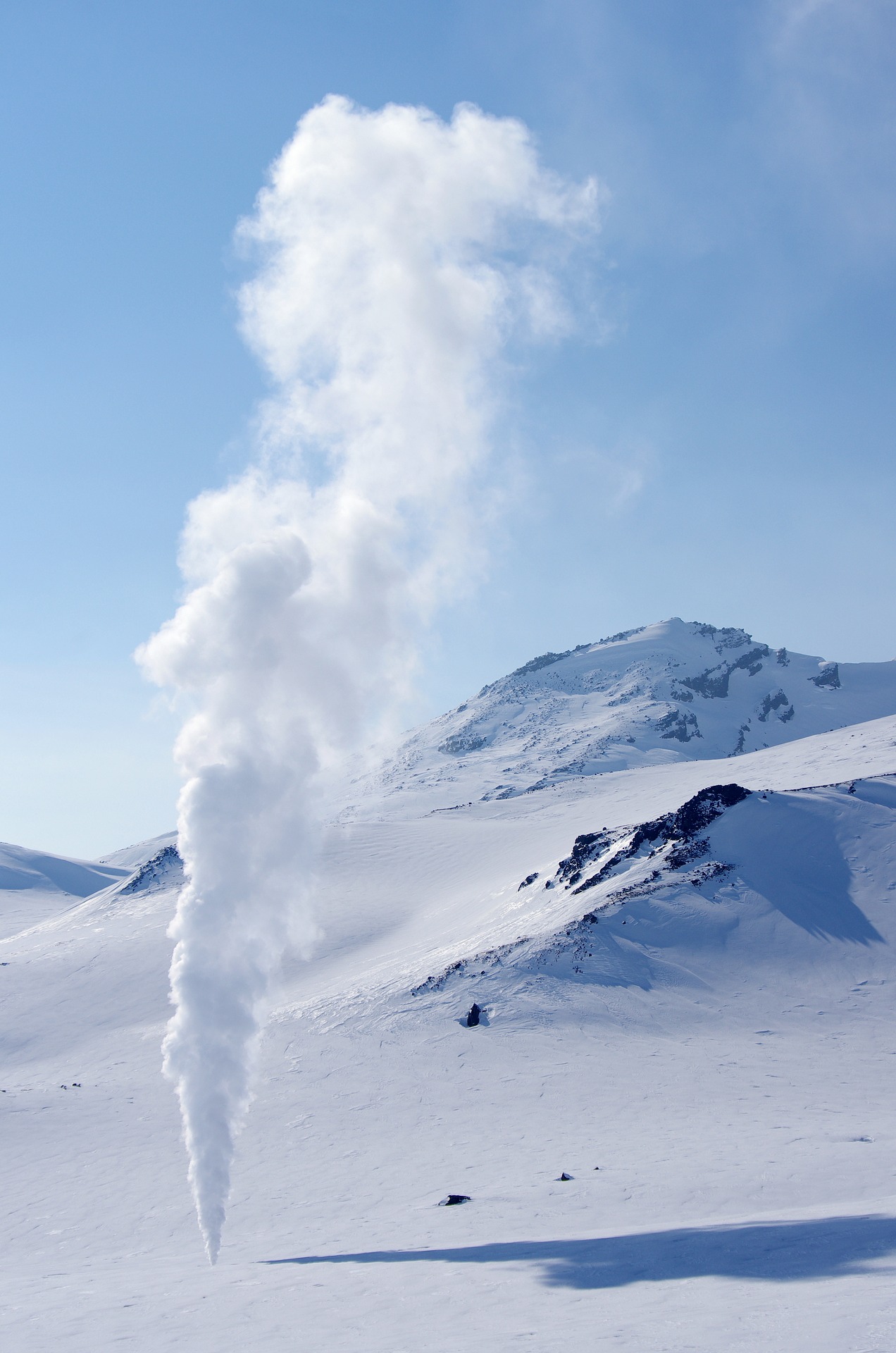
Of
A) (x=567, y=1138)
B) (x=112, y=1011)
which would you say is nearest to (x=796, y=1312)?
(x=567, y=1138)

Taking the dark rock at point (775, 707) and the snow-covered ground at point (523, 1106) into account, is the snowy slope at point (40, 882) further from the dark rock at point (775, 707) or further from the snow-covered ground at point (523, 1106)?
the dark rock at point (775, 707)

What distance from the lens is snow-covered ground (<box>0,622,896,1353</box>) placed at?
13.3 meters

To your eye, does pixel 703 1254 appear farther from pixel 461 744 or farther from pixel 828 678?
pixel 828 678

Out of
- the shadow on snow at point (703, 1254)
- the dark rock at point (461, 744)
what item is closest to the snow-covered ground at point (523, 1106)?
the shadow on snow at point (703, 1254)

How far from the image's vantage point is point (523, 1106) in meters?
28.7

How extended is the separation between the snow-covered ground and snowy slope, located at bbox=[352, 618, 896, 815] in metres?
62.0

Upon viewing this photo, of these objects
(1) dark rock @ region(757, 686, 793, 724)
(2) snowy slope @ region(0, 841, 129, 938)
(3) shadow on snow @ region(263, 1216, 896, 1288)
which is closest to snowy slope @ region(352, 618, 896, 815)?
(1) dark rock @ region(757, 686, 793, 724)

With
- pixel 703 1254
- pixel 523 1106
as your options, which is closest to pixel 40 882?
pixel 523 1106

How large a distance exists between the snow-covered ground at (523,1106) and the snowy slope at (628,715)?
203 feet

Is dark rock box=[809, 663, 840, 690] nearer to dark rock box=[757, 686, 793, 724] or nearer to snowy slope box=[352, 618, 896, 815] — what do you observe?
snowy slope box=[352, 618, 896, 815]

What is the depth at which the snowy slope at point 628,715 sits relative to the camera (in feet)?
429

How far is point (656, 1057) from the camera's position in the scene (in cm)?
3172

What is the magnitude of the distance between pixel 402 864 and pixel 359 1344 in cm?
5545

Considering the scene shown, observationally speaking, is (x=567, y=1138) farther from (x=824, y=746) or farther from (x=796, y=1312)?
(x=824, y=746)
